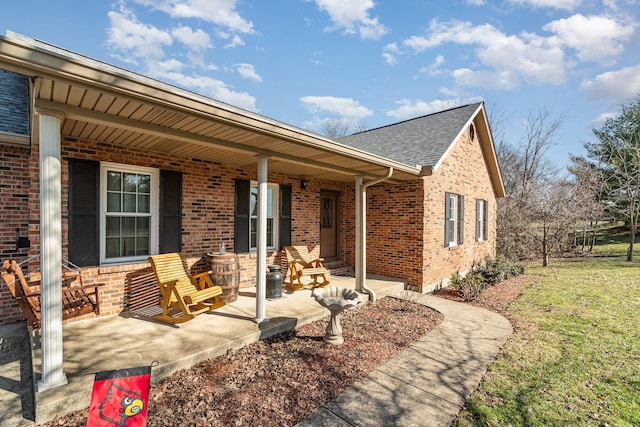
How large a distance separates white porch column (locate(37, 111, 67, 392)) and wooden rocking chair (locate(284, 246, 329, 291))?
4.28 metres

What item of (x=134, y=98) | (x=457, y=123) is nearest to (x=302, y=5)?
(x=457, y=123)

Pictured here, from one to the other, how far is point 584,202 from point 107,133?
20623 mm

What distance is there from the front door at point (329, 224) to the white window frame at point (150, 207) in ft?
15.1

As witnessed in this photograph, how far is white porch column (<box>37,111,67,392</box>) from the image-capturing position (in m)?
2.77

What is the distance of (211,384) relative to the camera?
318 cm

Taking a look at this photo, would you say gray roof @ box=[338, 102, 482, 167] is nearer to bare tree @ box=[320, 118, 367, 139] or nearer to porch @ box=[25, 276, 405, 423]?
porch @ box=[25, 276, 405, 423]

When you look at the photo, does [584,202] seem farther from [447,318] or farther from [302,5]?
[302,5]

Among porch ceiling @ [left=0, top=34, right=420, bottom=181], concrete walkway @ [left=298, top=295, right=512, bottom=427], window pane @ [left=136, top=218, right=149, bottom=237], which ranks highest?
porch ceiling @ [left=0, top=34, right=420, bottom=181]

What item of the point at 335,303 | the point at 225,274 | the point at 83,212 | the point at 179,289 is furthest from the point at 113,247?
the point at 335,303

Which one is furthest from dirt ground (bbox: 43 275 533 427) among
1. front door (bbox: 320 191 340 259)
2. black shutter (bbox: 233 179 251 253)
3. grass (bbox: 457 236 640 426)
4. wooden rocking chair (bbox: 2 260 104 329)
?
front door (bbox: 320 191 340 259)

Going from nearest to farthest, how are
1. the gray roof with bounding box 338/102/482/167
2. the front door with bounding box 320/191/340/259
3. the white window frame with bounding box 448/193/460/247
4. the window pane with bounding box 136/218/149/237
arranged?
1. the window pane with bounding box 136/218/149/237
2. the gray roof with bounding box 338/102/482/167
3. the front door with bounding box 320/191/340/259
4. the white window frame with bounding box 448/193/460/247

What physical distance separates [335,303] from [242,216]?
10.7ft

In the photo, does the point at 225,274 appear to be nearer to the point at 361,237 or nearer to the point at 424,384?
the point at 361,237

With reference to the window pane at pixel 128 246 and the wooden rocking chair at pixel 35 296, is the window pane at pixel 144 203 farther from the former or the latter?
the wooden rocking chair at pixel 35 296
